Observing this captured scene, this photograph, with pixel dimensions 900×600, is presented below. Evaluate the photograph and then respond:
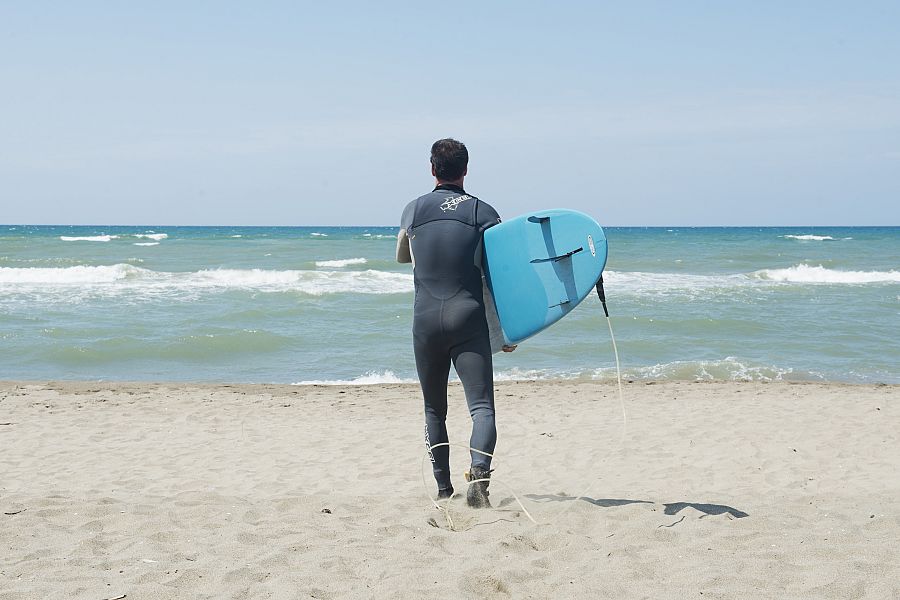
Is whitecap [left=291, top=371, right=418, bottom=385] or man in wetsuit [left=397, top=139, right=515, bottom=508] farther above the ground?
man in wetsuit [left=397, top=139, right=515, bottom=508]

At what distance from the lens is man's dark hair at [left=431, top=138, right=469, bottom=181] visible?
355 cm

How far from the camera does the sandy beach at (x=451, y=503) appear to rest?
9.13 feet

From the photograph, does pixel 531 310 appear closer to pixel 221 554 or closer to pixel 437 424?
pixel 437 424

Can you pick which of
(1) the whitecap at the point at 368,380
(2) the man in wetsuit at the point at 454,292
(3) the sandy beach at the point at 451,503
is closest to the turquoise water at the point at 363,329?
(1) the whitecap at the point at 368,380

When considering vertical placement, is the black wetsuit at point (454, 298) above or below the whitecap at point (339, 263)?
above

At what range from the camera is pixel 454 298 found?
346 cm

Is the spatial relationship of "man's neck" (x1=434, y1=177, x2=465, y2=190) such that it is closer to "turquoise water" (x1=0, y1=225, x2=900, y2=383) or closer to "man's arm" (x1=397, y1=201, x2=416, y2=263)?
"man's arm" (x1=397, y1=201, x2=416, y2=263)

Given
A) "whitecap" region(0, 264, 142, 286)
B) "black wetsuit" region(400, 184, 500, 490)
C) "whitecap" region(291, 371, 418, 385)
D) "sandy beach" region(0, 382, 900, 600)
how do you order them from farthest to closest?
"whitecap" region(0, 264, 142, 286), "whitecap" region(291, 371, 418, 385), "black wetsuit" region(400, 184, 500, 490), "sandy beach" region(0, 382, 900, 600)

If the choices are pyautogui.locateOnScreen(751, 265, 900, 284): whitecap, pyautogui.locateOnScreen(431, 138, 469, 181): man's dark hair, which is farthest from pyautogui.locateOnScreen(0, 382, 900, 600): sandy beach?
pyautogui.locateOnScreen(751, 265, 900, 284): whitecap

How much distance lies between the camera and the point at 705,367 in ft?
30.9

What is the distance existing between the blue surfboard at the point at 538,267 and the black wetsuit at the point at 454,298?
6.0 inches

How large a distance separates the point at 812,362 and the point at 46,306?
12.6 m

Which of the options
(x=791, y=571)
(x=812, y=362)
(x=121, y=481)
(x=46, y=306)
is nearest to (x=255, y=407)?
(x=121, y=481)

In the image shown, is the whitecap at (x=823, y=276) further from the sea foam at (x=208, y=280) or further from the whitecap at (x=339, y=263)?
the whitecap at (x=339, y=263)
